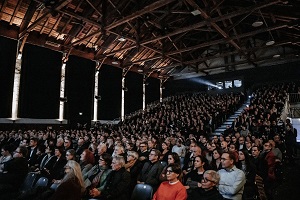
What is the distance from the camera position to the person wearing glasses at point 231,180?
2.93 metres

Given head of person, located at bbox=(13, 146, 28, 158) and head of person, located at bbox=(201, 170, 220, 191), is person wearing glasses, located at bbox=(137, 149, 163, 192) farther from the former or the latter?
head of person, located at bbox=(13, 146, 28, 158)

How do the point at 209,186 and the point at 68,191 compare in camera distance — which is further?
the point at 209,186

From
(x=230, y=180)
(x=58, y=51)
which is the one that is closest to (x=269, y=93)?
(x=230, y=180)

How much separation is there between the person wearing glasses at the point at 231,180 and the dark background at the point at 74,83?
11136 millimetres

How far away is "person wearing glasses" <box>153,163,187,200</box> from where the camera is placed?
99.8 inches

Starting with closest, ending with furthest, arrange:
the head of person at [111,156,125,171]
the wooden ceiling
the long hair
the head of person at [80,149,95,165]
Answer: the long hair → the head of person at [111,156,125,171] → the head of person at [80,149,95,165] → the wooden ceiling

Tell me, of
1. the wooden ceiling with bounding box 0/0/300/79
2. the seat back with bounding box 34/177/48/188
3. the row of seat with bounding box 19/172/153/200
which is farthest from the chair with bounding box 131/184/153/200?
the wooden ceiling with bounding box 0/0/300/79

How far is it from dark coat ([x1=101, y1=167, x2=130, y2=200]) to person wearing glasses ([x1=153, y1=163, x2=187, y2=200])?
53 centimetres

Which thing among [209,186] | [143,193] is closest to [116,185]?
[143,193]

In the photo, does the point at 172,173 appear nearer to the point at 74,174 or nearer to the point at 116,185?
the point at 116,185

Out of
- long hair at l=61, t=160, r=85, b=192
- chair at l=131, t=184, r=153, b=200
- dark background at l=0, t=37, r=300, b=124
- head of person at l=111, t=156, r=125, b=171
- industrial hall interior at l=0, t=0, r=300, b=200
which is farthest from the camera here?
dark background at l=0, t=37, r=300, b=124

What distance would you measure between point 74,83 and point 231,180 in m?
12.5

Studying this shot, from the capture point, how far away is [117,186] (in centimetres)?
305

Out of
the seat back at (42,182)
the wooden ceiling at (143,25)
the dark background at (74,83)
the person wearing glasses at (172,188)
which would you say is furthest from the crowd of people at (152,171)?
the dark background at (74,83)
